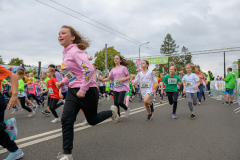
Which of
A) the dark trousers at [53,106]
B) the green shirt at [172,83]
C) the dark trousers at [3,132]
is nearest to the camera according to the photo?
the dark trousers at [3,132]

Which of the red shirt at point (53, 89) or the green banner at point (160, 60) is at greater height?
the green banner at point (160, 60)

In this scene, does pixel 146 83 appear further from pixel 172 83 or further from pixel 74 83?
pixel 74 83

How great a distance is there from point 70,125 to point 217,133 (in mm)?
3354

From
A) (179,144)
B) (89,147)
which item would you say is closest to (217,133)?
(179,144)

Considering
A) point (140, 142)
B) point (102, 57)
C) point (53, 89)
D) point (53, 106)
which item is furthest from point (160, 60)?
point (140, 142)

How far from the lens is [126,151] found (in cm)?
343

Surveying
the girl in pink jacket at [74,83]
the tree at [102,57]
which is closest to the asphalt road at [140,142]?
the girl in pink jacket at [74,83]

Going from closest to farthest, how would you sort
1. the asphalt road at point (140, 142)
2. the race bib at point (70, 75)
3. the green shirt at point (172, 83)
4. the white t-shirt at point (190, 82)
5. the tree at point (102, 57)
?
the race bib at point (70, 75) → the asphalt road at point (140, 142) → the green shirt at point (172, 83) → the white t-shirt at point (190, 82) → the tree at point (102, 57)

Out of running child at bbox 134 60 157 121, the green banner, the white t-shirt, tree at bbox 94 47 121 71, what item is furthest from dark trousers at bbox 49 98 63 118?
tree at bbox 94 47 121 71

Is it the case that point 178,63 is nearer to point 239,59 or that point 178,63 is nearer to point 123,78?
point 239,59

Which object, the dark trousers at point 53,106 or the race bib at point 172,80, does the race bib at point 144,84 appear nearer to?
the race bib at point 172,80

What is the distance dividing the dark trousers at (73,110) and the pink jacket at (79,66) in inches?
5.3

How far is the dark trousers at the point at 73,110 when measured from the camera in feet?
9.26

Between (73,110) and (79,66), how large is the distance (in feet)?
1.99
